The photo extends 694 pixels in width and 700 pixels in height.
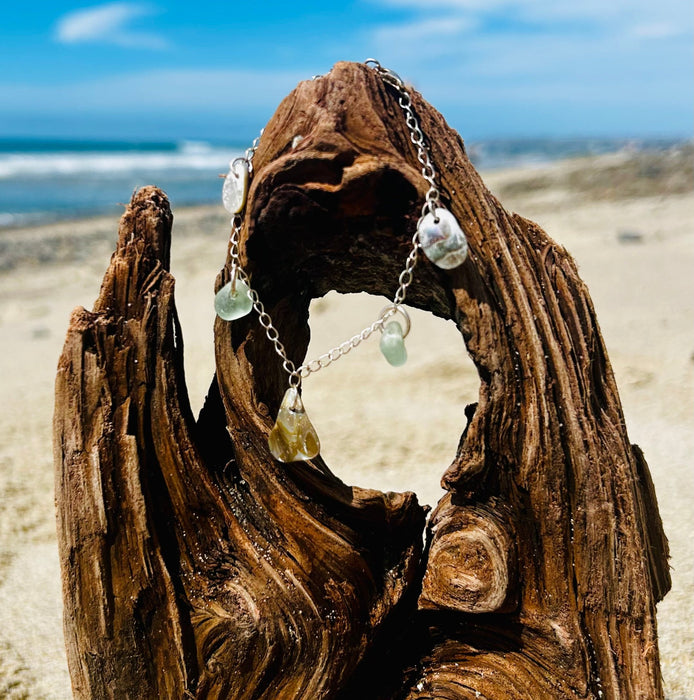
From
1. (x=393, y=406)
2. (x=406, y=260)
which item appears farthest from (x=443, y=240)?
(x=393, y=406)

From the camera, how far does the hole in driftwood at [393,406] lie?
449cm

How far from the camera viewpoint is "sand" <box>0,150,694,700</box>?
3107 mm

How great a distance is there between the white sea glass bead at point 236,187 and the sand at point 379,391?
1926 mm

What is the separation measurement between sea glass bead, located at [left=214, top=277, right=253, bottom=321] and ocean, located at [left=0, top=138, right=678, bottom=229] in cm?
671

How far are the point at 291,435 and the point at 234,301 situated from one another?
369 mm

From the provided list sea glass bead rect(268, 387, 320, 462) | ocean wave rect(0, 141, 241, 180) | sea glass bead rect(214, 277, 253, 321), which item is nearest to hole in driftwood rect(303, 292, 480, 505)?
sea glass bead rect(268, 387, 320, 462)

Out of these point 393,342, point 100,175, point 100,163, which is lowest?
point 393,342

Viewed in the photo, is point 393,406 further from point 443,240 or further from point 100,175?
point 100,175

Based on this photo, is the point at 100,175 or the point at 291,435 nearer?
the point at 291,435

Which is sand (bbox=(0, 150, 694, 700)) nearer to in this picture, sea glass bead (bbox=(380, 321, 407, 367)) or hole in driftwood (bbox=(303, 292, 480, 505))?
hole in driftwood (bbox=(303, 292, 480, 505))

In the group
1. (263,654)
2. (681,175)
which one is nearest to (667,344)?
(263,654)

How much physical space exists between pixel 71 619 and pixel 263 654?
1.59 feet

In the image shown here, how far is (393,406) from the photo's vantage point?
5441 millimetres

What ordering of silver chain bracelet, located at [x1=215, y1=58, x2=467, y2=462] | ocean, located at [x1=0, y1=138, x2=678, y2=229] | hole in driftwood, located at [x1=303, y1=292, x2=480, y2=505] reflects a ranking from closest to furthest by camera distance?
silver chain bracelet, located at [x1=215, y1=58, x2=467, y2=462] → hole in driftwood, located at [x1=303, y1=292, x2=480, y2=505] → ocean, located at [x1=0, y1=138, x2=678, y2=229]
